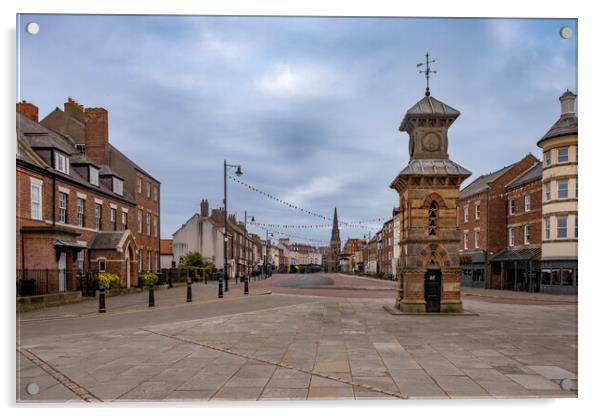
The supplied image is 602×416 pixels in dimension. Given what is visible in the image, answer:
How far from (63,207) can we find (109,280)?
188 inches

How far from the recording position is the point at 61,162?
2428 centimetres

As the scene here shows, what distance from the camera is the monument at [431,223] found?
14.6 meters

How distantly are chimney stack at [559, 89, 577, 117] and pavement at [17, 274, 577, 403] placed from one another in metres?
3.94

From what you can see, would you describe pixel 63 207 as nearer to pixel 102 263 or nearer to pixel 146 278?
pixel 102 263

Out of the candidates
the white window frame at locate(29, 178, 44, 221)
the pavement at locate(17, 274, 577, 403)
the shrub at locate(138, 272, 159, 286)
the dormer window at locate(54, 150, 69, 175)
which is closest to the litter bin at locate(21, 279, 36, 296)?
the white window frame at locate(29, 178, 44, 221)

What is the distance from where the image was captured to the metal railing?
18.1 meters

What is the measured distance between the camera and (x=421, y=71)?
8.07 meters

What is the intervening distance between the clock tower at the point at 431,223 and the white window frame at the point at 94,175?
21398 mm

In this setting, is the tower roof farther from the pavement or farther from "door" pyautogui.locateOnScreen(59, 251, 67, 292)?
"door" pyautogui.locateOnScreen(59, 251, 67, 292)

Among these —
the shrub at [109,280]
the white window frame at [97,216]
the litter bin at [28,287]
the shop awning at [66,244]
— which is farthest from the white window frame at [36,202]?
the white window frame at [97,216]

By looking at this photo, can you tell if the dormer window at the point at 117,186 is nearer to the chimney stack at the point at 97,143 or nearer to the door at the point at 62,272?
the chimney stack at the point at 97,143

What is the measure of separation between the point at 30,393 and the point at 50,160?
803 inches
